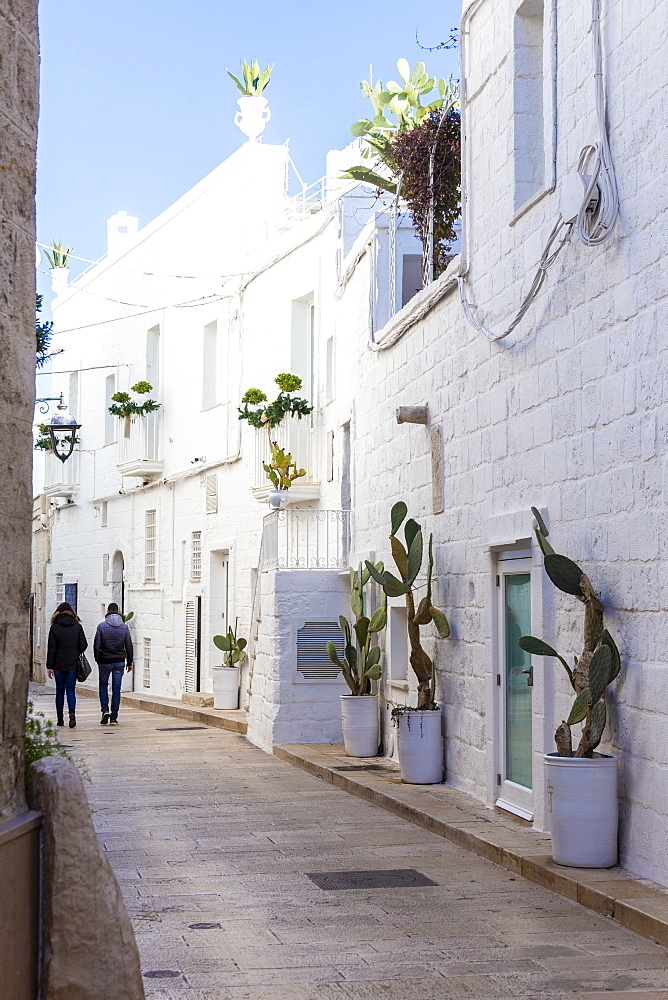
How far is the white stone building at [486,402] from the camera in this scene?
6.77m

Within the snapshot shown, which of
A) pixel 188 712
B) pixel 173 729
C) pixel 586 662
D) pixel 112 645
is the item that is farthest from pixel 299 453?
pixel 586 662

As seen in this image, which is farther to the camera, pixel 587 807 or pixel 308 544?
pixel 308 544

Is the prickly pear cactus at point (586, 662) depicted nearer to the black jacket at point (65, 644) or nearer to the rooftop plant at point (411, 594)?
the rooftop plant at point (411, 594)

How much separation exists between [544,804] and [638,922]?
2142mm

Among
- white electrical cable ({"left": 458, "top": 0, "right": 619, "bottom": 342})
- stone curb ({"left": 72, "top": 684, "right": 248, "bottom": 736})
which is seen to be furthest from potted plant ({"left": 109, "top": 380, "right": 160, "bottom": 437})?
white electrical cable ({"left": 458, "top": 0, "right": 619, "bottom": 342})

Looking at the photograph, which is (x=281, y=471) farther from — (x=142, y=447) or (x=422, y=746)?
(x=142, y=447)

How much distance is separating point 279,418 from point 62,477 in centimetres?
1269

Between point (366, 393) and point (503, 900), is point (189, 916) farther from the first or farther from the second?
point (366, 393)

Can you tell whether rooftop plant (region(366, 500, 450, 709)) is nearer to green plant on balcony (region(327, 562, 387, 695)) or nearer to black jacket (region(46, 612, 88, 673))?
green plant on balcony (region(327, 562, 387, 695))

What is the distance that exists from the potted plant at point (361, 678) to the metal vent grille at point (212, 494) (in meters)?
6.85

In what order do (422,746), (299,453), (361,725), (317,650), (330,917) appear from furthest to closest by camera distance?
(299,453) → (317,650) → (361,725) → (422,746) → (330,917)

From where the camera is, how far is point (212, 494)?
64.9 feet

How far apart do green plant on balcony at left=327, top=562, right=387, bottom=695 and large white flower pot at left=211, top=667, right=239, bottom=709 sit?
4.96 m

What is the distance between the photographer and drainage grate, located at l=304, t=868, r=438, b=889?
7.05m
